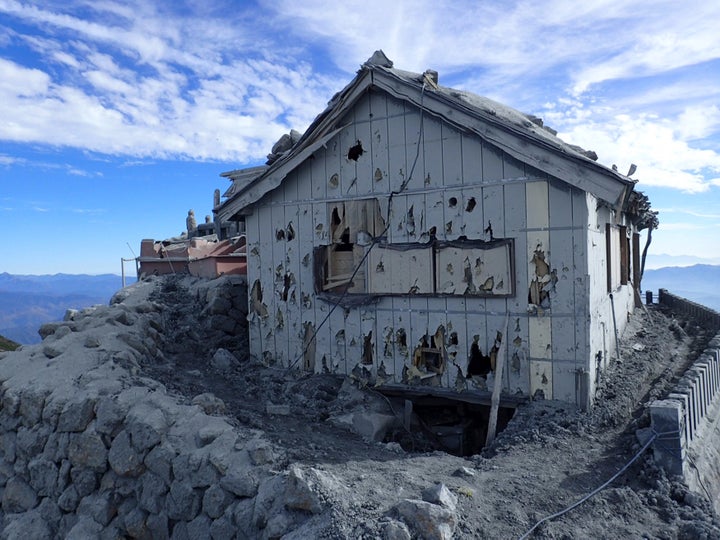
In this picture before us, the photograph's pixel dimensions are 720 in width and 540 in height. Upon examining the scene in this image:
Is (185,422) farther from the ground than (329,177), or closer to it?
closer to it

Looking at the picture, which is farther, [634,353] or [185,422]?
[634,353]

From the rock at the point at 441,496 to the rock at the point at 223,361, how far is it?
554 cm

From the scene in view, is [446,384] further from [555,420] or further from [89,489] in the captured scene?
[89,489]

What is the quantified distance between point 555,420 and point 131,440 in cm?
543

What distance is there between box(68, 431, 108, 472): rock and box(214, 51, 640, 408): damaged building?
3.62 metres

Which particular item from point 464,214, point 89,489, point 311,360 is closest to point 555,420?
point 464,214

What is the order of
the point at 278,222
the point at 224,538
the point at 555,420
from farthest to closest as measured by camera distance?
1. the point at 278,222
2. the point at 555,420
3. the point at 224,538

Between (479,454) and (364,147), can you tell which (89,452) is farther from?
(364,147)

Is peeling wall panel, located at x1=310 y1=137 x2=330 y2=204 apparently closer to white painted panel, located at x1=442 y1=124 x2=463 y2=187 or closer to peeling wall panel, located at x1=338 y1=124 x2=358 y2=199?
peeling wall panel, located at x1=338 y1=124 x2=358 y2=199

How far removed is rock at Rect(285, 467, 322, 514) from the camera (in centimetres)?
476

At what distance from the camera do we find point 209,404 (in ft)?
22.4

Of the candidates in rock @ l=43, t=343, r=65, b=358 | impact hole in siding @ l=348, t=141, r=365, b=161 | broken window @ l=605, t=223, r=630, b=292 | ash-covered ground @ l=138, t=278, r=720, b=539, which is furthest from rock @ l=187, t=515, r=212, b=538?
broken window @ l=605, t=223, r=630, b=292

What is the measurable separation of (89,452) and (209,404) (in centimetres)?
164

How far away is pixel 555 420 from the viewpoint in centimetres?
709
